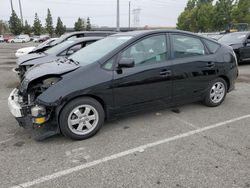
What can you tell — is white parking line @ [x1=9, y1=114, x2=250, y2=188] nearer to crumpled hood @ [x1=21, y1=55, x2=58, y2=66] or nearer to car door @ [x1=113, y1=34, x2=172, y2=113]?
car door @ [x1=113, y1=34, x2=172, y2=113]

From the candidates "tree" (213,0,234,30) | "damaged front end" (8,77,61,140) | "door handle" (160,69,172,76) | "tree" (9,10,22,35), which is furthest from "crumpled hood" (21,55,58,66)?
"tree" (9,10,22,35)

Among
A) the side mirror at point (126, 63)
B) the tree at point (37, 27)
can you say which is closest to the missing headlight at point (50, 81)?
the side mirror at point (126, 63)

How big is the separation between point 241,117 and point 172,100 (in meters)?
1.33

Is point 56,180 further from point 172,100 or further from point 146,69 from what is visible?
point 172,100

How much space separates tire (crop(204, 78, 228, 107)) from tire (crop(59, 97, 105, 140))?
7.74ft

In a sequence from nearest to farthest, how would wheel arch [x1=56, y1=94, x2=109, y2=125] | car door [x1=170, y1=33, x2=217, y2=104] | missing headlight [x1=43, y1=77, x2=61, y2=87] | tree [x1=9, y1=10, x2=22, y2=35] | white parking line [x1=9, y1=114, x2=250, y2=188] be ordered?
white parking line [x1=9, y1=114, x2=250, y2=188]
wheel arch [x1=56, y1=94, x2=109, y2=125]
missing headlight [x1=43, y1=77, x2=61, y2=87]
car door [x1=170, y1=33, x2=217, y2=104]
tree [x1=9, y1=10, x2=22, y2=35]

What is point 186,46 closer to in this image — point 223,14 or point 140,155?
point 140,155

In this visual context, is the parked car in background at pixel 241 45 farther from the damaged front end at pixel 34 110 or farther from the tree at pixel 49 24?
the tree at pixel 49 24

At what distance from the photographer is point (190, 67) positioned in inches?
175

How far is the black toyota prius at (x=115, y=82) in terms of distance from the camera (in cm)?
342

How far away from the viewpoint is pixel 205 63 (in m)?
4.66

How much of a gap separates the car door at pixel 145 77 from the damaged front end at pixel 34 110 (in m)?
0.99

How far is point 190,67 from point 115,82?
1568 millimetres

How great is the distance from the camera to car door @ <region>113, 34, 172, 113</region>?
3806mm
